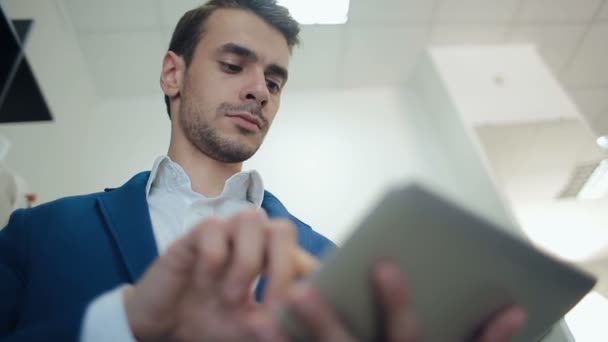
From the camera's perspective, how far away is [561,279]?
37 cm

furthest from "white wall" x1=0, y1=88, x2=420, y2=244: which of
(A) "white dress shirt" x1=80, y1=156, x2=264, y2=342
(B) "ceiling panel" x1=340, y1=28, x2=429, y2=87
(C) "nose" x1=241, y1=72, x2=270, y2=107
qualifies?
(C) "nose" x1=241, y1=72, x2=270, y2=107

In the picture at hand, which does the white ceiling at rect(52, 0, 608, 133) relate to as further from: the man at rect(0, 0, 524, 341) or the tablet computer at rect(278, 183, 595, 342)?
the tablet computer at rect(278, 183, 595, 342)

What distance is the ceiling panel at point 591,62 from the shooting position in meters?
2.28

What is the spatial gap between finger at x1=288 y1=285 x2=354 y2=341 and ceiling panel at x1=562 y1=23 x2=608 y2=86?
2870 millimetres

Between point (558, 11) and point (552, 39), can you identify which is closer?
point (558, 11)

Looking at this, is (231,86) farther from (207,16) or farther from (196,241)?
(196,241)

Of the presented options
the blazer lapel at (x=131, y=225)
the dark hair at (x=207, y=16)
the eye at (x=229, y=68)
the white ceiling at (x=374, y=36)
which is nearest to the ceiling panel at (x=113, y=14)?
the white ceiling at (x=374, y=36)

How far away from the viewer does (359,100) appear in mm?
2375

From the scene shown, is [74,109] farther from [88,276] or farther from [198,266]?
[198,266]

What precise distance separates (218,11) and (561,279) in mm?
1366

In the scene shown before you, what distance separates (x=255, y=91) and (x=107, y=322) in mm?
871

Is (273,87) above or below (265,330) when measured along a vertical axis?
above

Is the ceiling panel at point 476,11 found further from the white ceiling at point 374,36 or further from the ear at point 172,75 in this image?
the ear at point 172,75

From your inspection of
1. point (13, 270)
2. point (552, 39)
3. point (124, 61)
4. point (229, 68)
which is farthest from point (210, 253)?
point (552, 39)
